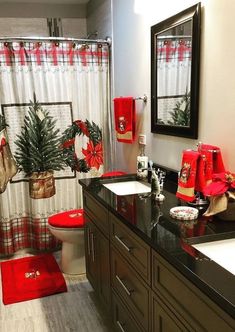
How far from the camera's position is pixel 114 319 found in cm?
188

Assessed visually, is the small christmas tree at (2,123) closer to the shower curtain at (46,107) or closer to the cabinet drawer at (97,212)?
the shower curtain at (46,107)

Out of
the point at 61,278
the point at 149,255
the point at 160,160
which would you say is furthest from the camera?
the point at 61,278

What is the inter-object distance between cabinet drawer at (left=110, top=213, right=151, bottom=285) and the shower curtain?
4.88ft

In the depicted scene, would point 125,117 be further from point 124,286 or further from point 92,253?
point 124,286

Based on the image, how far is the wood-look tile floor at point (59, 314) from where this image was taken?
2127 millimetres

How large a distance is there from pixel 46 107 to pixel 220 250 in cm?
218

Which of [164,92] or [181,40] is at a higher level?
[181,40]

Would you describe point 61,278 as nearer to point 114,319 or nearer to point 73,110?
point 114,319

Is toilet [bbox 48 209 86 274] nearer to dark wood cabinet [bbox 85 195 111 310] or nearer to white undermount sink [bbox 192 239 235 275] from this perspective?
dark wood cabinet [bbox 85 195 111 310]

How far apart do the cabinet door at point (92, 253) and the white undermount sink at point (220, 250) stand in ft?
3.14

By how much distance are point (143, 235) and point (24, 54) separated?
215 centimetres

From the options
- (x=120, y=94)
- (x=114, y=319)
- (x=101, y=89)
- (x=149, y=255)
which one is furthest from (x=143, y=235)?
(x=101, y=89)

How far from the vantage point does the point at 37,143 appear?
2994mm

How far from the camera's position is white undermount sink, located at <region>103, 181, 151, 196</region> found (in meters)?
2.20
